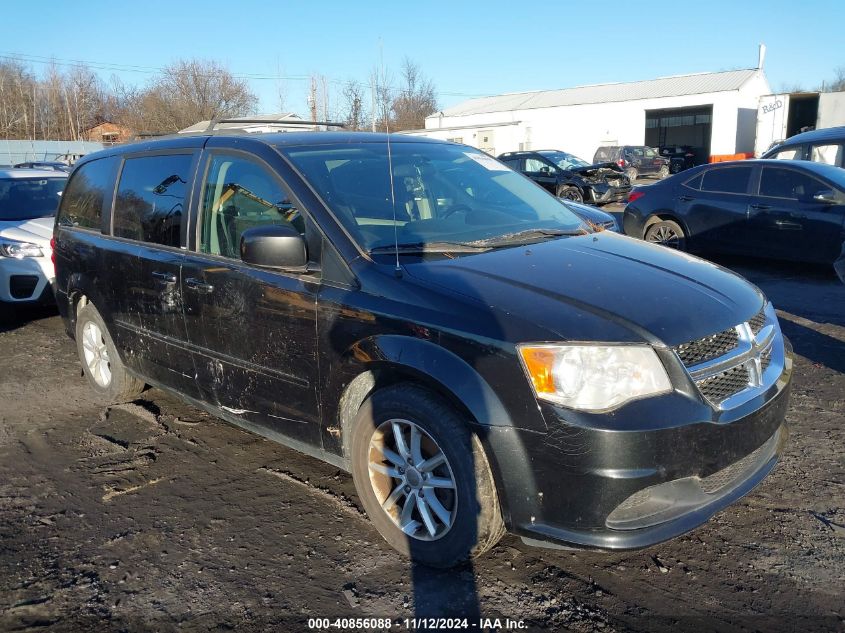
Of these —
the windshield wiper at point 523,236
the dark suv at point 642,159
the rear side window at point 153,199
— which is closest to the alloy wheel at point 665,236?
the windshield wiper at point 523,236

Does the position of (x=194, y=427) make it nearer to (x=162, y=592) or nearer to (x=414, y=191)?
(x=162, y=592)

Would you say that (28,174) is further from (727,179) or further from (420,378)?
(727,179)

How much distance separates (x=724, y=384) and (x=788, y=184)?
7023 mm

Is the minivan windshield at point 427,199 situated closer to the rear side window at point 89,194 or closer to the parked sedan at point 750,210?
the rear side window at point 89,194

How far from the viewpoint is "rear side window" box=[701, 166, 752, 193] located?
29.7 feet

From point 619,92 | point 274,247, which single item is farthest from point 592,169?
point 619,92

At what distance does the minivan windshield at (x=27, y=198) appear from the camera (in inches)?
337

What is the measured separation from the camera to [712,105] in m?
38.2

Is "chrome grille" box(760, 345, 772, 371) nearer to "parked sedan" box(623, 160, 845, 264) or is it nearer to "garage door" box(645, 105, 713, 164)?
"parked sedan" box(623, 160, 845, 264)

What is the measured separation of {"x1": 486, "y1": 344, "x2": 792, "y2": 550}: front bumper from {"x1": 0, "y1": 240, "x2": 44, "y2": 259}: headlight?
22.2 feet

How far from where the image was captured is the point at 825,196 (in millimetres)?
8141

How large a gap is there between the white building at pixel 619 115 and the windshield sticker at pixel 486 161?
33498 millimetres

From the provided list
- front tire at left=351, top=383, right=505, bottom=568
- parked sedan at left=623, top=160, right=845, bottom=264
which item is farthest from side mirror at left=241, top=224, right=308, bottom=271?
parked sedan at left=623, top=160, right=845, bottom=264

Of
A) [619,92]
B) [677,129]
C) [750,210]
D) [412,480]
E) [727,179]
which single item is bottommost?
[412,480]
